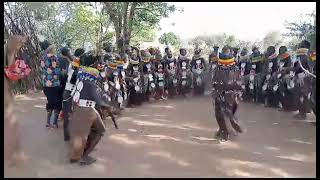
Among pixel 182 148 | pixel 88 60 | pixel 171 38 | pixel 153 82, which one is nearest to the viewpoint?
pixel 88 60

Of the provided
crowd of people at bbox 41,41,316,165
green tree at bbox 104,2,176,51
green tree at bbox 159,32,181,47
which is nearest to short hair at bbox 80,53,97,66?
crowd of people at bbox 41,41,316,165

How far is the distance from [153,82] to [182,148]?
182 inches

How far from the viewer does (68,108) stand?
24.6 ft

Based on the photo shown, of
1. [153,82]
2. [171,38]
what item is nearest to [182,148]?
[153,82]

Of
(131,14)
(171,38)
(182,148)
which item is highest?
(131,14)

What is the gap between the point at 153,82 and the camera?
1141 centimetres

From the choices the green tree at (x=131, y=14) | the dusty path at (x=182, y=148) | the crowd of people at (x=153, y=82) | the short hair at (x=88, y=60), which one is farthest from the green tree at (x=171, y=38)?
the short hair at (x=88, y=60)

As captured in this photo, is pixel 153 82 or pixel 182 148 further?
pixel 153 82

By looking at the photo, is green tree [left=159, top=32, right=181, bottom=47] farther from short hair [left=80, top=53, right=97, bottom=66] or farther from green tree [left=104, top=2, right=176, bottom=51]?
short hair [left=80, top=53, right=97, bottom=66]

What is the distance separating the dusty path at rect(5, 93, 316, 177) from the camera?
19.1 feet

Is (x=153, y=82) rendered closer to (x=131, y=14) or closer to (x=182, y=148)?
(x=131, y=14)

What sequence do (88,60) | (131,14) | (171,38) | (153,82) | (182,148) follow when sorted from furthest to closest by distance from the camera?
(171,38)
(131,14)
(153,82)
(182,148)
(88,60)

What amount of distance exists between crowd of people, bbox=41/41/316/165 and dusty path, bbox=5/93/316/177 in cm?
33
